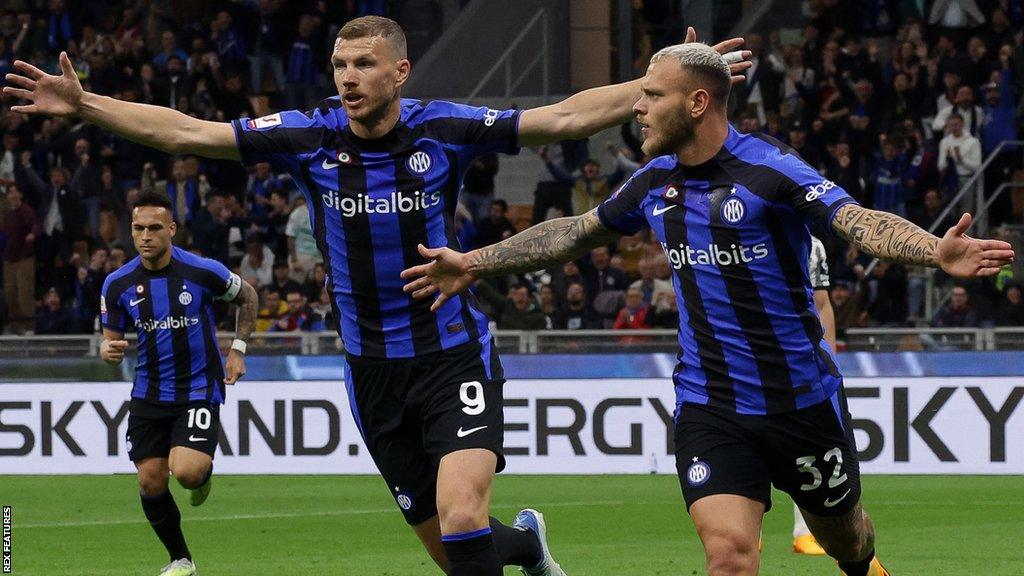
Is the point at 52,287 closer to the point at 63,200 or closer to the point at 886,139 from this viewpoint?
the point at 63,200

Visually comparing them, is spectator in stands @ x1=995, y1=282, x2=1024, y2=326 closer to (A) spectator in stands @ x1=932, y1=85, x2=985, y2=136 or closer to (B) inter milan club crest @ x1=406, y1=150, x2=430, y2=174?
(A) spectator in stands @ x1=932, y1=85, x2=985, y2=136

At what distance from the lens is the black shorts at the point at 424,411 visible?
6500 mm

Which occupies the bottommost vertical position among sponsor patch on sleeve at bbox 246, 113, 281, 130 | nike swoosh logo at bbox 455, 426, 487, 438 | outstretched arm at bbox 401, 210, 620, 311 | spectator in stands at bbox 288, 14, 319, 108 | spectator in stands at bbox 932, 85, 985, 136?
nike swoosh logo at bbox 455, 426, 487, 438

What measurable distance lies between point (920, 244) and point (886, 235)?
0.18m

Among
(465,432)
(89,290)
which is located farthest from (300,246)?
(465,432)

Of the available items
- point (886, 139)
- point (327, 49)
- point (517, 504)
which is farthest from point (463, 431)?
point (327, 49)

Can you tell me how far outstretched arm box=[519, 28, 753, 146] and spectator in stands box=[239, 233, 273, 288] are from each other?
12620mm

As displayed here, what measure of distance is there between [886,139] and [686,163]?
13203 mm

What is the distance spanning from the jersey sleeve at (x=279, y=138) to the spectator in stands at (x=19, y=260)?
14.1 metres

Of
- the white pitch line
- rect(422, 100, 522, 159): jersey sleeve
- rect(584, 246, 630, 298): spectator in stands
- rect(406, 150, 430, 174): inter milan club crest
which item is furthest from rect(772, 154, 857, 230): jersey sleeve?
rect(584, 246, 630, 298): spectator in stands

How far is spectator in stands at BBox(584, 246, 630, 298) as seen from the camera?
1733 centimetres

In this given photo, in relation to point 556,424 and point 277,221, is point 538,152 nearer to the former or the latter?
point 277,221

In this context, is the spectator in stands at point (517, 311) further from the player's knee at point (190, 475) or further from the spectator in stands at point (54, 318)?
the player's knee at point (190, 475)

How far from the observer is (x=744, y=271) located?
5.89m
